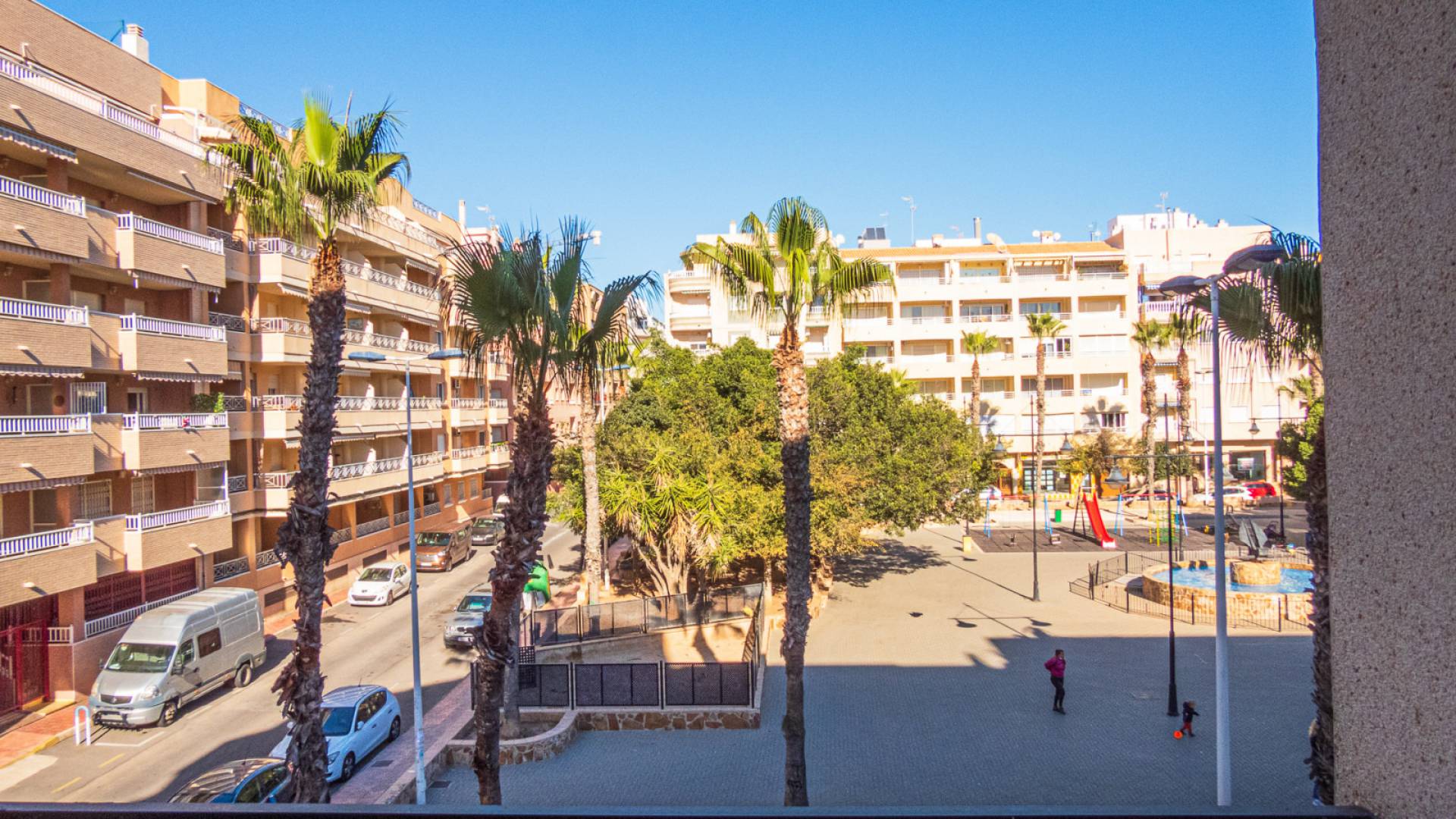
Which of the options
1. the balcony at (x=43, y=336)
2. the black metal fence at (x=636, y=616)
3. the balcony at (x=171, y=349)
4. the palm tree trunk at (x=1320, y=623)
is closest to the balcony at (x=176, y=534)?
the balcony at (x=171, y=349)

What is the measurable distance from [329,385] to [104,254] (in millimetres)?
13631

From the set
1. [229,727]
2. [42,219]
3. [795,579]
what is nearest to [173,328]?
[42,219]

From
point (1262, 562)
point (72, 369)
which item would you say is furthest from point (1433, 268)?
point (1262, 562)

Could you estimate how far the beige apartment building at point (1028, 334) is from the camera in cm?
5512

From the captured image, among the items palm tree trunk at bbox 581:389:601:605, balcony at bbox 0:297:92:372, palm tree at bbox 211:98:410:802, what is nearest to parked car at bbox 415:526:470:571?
palm tree trunk at bbox 581:389:601:605

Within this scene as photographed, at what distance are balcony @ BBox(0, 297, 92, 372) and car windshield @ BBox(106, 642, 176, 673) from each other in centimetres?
647

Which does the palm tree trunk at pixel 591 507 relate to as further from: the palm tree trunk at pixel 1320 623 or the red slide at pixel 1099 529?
the red slide at pixel 1099 529

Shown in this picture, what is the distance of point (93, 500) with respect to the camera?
21.6 metres

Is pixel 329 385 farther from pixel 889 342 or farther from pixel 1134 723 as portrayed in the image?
pixel 889 342

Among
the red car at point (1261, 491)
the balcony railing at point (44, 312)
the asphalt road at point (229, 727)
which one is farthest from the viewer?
the red car at point (1261, 491)

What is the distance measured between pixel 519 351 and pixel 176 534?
17001 mm

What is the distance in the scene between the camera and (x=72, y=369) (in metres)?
19.5

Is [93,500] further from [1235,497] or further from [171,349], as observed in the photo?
[1235,497]

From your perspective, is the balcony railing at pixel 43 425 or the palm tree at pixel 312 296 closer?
the palm tree at pixel 312 296
